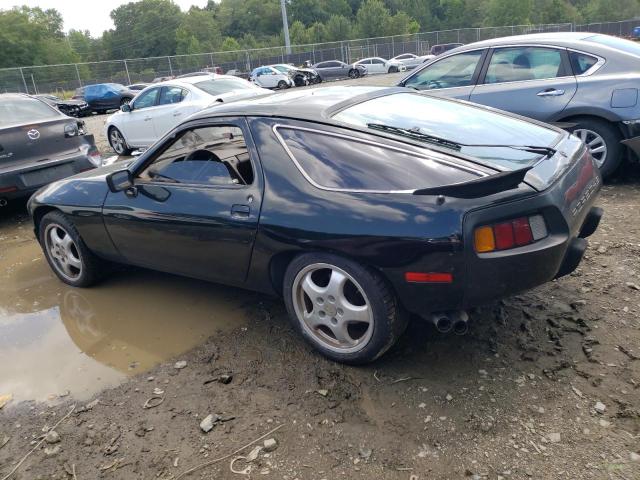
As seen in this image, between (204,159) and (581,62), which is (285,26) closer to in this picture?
(581,62)

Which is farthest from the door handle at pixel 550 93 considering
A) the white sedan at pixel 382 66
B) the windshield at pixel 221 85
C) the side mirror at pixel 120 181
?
the white sedan at pixel 382 66

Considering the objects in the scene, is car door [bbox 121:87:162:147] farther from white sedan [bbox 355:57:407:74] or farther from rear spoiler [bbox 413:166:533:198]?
white sedan [bbox 355:57:407:74]

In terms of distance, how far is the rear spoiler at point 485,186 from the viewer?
2422 mm

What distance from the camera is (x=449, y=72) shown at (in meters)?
6.52

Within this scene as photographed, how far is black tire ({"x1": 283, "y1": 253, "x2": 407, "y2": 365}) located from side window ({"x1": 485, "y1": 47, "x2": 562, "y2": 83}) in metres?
4.19

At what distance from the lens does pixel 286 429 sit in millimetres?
2617

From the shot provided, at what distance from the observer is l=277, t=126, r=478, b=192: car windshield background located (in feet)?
8.84

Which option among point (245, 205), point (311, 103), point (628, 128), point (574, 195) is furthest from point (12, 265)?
point (628, 128)

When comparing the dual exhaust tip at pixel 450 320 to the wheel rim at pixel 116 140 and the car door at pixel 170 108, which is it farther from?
the wheel rim at pixel 116 140

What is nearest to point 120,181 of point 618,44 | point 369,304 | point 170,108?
point 369,304

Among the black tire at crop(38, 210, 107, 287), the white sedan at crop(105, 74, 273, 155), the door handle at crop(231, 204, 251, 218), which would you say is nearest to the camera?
the door handle at crop(231, 204, 251, 218)

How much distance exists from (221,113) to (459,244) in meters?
1.85

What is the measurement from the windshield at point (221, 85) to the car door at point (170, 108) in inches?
13.5

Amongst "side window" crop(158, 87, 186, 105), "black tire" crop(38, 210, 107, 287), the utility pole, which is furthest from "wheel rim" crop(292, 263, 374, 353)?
the utility pole
